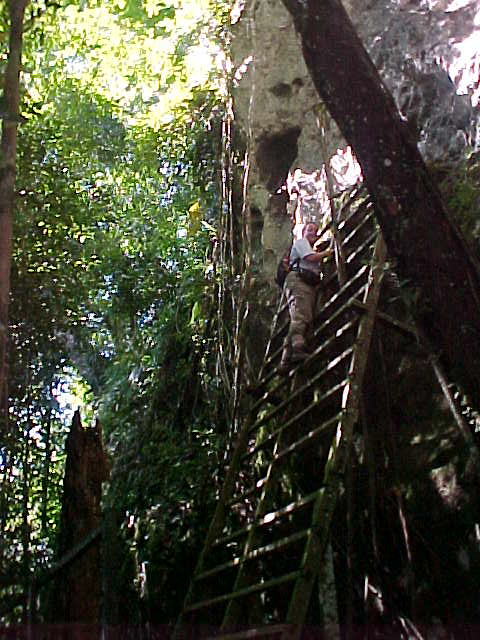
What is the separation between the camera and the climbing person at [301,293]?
15.1 feet

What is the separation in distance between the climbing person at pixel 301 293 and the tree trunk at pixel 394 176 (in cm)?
147

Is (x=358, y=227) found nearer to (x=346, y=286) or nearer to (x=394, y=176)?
(x=346, y=286)

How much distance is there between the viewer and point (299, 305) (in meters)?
4.80

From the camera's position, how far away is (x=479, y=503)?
3922 mm

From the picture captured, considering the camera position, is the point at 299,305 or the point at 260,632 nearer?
the point at 260,632

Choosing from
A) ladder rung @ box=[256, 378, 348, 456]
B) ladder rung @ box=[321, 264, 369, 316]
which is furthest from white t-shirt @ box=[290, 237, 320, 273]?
ladder rung @ box=[256, 378, 348, 456]

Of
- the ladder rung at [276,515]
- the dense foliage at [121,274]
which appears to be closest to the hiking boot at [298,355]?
the ladder rung at [276,515]

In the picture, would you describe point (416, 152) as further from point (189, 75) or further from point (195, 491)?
point (189, 75)

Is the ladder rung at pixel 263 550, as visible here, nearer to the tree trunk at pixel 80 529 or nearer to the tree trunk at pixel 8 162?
the tree trunk at pixel 80 529

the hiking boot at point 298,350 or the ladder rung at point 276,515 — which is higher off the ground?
the hiking boot at point 298,350

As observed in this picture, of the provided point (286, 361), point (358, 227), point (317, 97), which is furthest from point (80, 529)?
point (317, 97)

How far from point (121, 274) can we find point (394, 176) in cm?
619

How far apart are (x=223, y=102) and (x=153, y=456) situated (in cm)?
365

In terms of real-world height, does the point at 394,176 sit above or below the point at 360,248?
below
